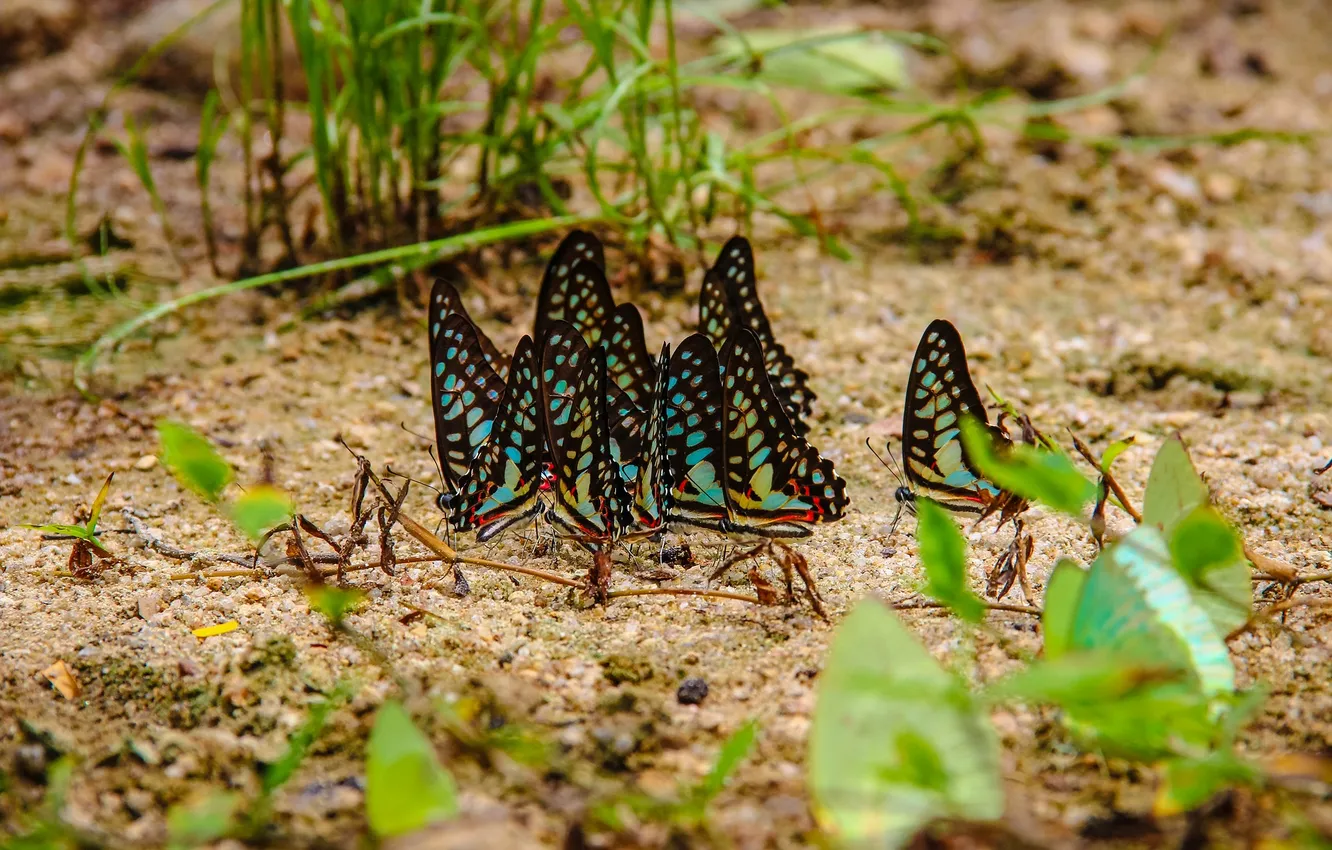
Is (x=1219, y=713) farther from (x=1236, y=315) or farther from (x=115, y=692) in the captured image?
(x=1236, y=315)

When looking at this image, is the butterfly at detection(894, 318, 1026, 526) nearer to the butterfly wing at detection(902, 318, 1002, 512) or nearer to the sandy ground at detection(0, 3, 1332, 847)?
Answer: the butterfly wing at detection(902, 318, 1002, 512)

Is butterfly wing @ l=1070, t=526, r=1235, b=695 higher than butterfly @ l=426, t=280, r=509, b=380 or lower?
lower

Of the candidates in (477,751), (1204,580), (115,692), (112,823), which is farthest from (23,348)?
(1204,580)

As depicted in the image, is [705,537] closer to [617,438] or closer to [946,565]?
[617,438]

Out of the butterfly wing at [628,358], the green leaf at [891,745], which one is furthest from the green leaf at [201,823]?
the butterfly wing at [628,358]

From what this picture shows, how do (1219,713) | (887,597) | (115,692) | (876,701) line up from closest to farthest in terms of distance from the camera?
1. (876,701)
2. (1219,713)
3. (115,692)
4. (887,597)

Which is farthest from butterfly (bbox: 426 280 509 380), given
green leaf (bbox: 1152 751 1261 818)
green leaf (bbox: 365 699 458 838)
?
green leaf (bbox: 1152 751 1261 818)

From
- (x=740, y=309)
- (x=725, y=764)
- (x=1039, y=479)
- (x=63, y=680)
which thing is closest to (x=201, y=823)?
(x=725, y=764)

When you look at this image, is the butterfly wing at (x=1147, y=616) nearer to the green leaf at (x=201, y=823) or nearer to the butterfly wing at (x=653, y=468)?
the butterfly wing at (x=653, y=468)
